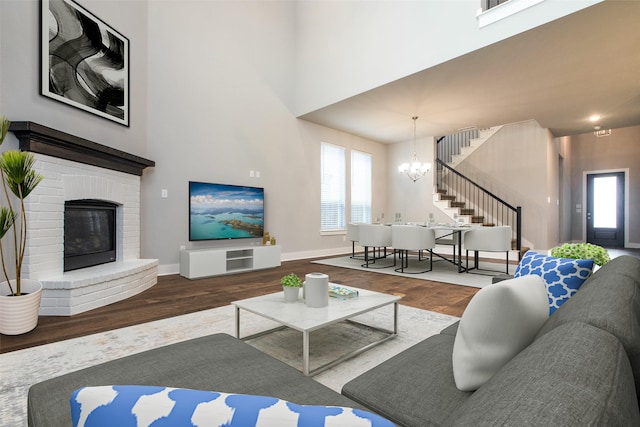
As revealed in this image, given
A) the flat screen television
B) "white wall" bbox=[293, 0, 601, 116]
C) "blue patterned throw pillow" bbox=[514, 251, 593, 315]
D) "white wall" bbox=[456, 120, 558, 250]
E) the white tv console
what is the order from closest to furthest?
1. "blue patterned throw pillow" bbox=[514, 251, 593, 315]
2. "white wall" bbox=[293, 0, 601, 116]
3. the white tv console
4. the flat screen television
5. "white wall" bbox=[456, 120, 558, 250]

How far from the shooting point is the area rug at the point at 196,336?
1.92m

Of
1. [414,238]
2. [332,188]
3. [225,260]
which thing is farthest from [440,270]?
[225,260]

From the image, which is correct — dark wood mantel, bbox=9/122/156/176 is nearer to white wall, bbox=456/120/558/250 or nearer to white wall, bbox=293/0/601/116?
white wall, bbox=293/0/601/116

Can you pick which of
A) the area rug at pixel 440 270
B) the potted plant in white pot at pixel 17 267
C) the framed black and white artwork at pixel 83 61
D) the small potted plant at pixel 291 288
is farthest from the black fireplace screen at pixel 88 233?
the area rug at pixel 440 270

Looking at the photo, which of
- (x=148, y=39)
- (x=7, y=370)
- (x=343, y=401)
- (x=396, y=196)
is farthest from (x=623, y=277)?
(x=396, y=196)

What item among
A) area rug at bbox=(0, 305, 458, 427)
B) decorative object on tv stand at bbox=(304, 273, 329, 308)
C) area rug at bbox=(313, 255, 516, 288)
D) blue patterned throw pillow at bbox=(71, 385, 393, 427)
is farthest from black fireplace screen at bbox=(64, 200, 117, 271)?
blue patterned throw pillow at bbox=(71, 385, 393, 427)

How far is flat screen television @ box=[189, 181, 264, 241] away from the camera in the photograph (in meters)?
5.33

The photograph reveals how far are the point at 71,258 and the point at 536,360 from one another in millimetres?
4251

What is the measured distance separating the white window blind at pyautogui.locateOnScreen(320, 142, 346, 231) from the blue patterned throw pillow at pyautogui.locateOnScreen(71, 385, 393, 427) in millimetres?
7080

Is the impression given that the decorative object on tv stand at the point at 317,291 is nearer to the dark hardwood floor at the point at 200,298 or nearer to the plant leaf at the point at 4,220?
the dark hardwood floor at the point at 200,298

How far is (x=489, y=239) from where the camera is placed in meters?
5.07

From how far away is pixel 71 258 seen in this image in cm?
355

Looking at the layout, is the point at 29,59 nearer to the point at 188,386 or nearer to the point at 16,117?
the point at 16,117

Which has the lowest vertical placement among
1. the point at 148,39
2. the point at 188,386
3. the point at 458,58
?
the point at 188,386
